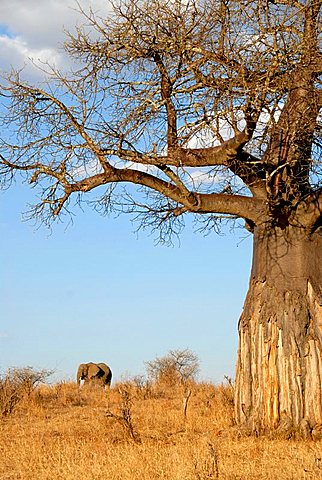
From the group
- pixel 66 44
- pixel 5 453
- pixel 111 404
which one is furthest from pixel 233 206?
pixel 111 404

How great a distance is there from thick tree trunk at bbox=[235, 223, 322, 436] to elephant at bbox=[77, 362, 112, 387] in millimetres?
12185

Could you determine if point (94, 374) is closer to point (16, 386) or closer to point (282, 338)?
point (16, 386)

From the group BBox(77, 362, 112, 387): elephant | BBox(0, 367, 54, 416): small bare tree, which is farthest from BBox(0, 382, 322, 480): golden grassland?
BBox(77, 362, 112, 387): elephant

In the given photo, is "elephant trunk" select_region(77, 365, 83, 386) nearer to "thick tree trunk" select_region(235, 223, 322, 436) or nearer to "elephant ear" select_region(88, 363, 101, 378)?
"elephant ear" select_region(88, 363, 101, 378)

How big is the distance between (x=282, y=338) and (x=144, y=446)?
2.28 m

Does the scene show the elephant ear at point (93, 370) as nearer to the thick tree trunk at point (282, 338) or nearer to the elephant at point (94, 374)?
the elephant at point (94, 374)

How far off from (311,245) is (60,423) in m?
4.90

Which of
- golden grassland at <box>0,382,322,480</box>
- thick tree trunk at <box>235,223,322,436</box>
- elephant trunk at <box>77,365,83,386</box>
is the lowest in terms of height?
golden grassland at <box>0,382,322,480</box>

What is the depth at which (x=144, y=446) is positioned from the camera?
9.16 m

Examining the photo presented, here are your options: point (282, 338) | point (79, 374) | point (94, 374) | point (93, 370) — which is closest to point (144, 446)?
point (282, 338)

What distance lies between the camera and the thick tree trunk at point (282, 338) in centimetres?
967

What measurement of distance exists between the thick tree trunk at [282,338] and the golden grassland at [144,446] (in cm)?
42

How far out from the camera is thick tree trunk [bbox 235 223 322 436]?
31.7 ft

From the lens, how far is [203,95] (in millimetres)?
9484
